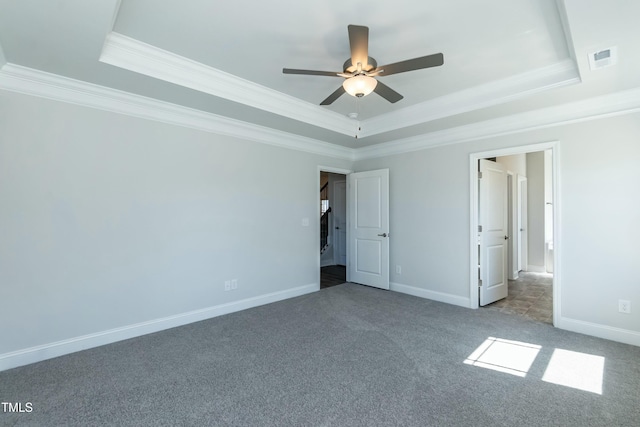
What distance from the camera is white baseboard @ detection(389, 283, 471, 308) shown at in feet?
14.0

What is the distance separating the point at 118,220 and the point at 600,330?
17.5ft

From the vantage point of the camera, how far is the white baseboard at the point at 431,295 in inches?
168

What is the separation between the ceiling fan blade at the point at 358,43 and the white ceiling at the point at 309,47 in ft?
0.94

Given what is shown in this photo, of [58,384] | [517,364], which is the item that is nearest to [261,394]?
[58,384]

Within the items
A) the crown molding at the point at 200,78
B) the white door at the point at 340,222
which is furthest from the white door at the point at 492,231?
the white door at the point at 340,222

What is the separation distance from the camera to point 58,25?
2.08 meters

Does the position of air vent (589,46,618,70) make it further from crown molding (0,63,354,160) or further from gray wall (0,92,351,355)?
gray wall (0,92,351,355)

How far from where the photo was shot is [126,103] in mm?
3186

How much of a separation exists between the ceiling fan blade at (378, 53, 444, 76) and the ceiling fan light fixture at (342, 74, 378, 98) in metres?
0.14

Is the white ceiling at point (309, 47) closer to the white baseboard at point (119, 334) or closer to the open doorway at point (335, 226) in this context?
the white baseboard at point (119, 334)

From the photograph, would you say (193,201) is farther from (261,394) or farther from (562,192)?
(562,192)

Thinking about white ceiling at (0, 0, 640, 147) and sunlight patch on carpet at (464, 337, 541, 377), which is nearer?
white ceiling at (0, 0, 640, 147)

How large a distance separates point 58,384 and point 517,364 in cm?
385

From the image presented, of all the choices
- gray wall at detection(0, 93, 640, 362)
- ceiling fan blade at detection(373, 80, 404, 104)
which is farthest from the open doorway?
ceiling fan blade at detection(373, 80, 404, 104)
